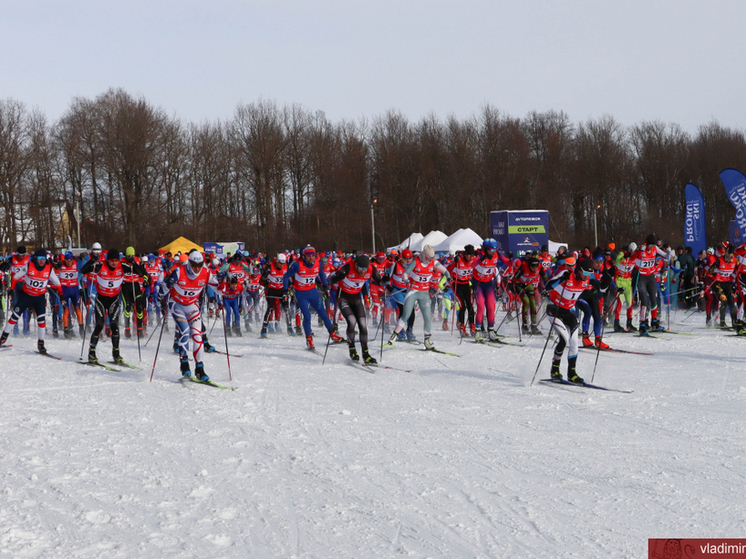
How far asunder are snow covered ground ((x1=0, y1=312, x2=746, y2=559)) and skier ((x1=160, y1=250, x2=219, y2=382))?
0.37 m

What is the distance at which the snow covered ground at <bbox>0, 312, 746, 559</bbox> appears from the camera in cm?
417

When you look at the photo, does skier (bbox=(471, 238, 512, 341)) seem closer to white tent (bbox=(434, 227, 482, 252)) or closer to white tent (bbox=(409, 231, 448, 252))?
white tent (bbox=(434, 227, 482, 252))

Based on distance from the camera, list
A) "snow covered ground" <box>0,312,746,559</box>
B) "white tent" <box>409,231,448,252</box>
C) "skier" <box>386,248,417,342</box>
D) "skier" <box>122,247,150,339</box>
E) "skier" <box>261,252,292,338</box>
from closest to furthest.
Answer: "snow covered ground" <box>0,312,746,559</box>, "skier" <box>122,247,150,339</box>, "skier" <box>386,248,417,342</box>, "skier" <box>261,252,292,338</box>, "white tent" <box>409,231,448,252</box>

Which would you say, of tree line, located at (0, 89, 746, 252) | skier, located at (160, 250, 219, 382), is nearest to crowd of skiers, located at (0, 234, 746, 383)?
skier, located at (160, 250, 219, 382)

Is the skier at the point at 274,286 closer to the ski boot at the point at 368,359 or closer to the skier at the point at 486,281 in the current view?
the skier at the point at 486,281

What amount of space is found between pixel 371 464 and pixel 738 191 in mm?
17864

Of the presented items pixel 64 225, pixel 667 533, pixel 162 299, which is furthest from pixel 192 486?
pixel 64 225

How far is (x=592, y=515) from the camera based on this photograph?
14.5 ft

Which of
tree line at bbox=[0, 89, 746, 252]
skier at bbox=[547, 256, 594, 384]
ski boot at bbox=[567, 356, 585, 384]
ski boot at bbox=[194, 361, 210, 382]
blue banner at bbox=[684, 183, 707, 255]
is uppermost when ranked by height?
tree line at bbox=[0, 89, 746, 252]

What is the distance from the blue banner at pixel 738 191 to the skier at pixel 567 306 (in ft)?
40.9

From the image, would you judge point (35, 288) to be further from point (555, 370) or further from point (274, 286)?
point (555, 370)

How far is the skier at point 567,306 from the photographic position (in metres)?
8.84

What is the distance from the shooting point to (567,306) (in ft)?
29.9

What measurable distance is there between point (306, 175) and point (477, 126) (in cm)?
1419
